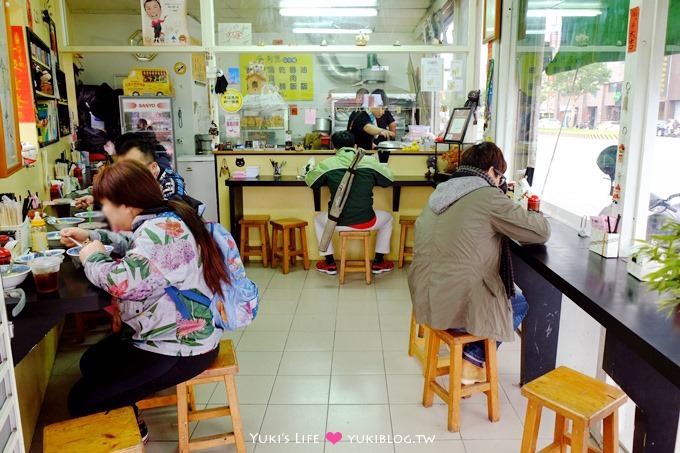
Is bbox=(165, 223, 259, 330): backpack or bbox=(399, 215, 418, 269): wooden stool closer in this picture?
bbox=(165, 223, 259, 330): backpack

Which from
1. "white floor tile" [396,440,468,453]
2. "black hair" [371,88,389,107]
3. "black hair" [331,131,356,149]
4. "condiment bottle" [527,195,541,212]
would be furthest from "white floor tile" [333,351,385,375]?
"black hair" [371,88,389,107]

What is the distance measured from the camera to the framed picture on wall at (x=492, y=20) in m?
4.13

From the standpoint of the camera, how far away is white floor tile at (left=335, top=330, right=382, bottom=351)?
331cm

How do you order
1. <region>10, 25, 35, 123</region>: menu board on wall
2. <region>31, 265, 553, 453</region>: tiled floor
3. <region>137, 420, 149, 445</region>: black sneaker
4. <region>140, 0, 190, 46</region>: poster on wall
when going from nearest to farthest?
<region>137, 420, 149, 445</region>: black sneaker
<region>31, 265, 553, 453</region>: tiled floor
<region>10, 25, 35, 123</region>: menu board on wall
<region>140, 0, 190, 46</region>: poster on wall

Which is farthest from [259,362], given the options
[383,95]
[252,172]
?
[383,95]

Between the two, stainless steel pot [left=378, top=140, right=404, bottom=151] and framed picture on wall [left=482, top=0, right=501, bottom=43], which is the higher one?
framed picture on wall [left=482, top=0, right=501, bottom=43]

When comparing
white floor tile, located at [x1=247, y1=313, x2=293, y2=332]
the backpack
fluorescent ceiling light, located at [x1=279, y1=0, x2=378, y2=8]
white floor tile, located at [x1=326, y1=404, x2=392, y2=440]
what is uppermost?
fluorescent ceiling light, located at [x1=279, y1=0, x2=378, y2=8]

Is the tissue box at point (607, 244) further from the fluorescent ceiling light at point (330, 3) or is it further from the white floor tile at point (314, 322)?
the fluorescent ceiling light at point (330, 3)

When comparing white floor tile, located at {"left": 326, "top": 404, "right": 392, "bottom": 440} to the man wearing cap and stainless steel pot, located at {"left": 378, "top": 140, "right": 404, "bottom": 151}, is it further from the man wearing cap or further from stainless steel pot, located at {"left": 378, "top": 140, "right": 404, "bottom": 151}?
the man wearing cap

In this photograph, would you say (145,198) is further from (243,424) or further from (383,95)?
(383,95)

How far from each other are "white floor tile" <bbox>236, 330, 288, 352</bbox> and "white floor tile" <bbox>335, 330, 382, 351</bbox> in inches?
14.1

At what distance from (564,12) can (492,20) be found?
42.7 inches

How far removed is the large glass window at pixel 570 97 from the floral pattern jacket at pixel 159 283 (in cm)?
206

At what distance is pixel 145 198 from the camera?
1.95 m
